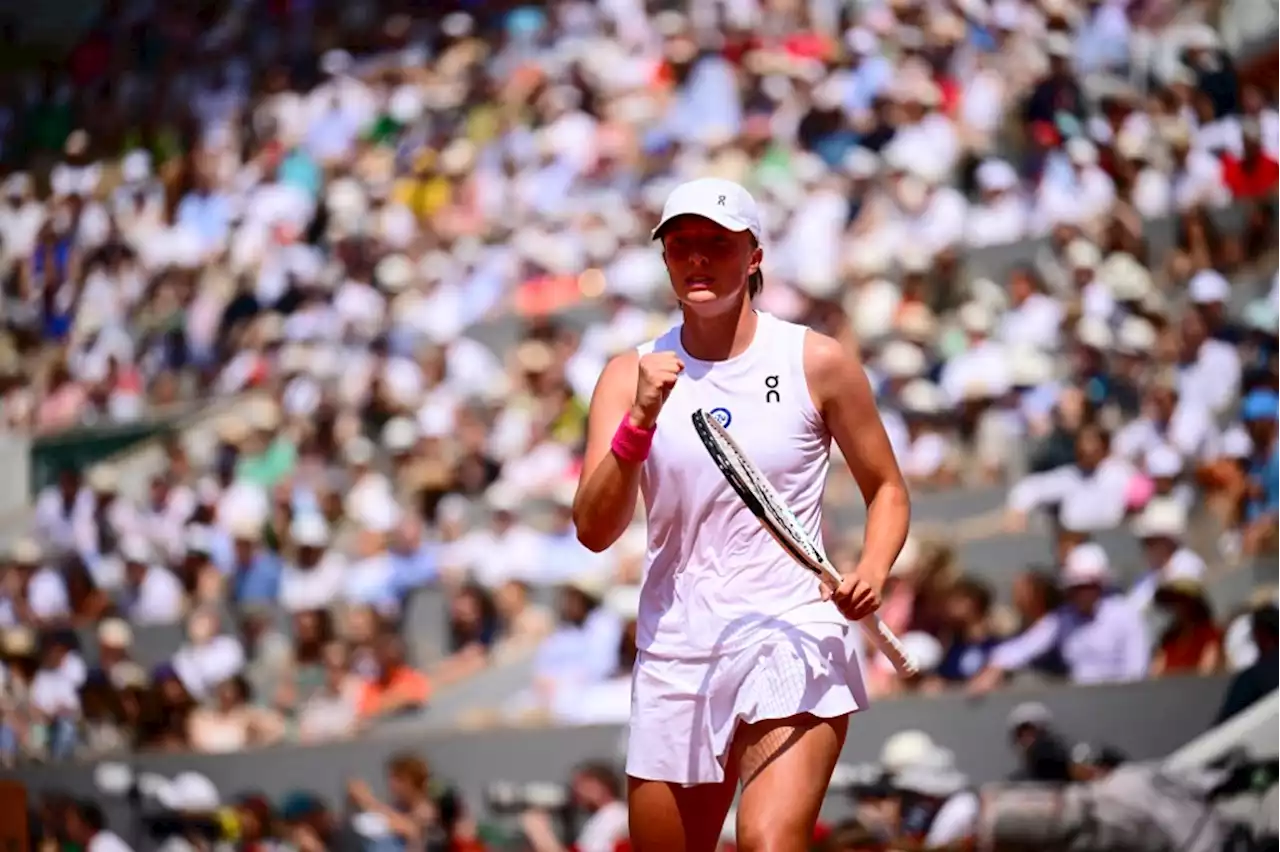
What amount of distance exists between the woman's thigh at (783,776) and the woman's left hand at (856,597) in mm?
328

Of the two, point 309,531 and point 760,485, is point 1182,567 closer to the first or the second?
point 309,531

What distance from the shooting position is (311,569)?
15352mm

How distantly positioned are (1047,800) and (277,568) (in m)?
7.12

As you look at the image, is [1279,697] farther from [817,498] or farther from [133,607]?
[133,607]

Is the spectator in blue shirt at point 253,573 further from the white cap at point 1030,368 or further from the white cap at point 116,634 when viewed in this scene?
the white cap at point 1030,368

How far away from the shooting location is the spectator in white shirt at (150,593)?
51.7ft

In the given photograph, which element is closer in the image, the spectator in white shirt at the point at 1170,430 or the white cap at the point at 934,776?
the white cap at the point at 934,776

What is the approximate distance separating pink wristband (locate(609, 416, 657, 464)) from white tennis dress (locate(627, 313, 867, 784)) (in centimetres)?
19

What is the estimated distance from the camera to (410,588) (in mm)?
14203

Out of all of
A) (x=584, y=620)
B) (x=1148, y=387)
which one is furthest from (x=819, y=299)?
(x=584, y=620)

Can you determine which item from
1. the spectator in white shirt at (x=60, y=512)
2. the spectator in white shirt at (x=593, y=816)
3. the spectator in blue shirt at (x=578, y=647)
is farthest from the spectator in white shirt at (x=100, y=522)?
the spectator in white shirt at (x=593, y=816)

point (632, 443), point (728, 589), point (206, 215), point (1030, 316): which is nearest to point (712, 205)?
point (632, 443)

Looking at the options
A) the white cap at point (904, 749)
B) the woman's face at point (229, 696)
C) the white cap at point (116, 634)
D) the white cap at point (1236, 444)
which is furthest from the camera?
the white cap at point (116, 634)

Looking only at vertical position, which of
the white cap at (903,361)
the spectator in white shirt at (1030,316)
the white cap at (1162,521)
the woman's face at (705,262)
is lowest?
the white cap at (1162,521)
